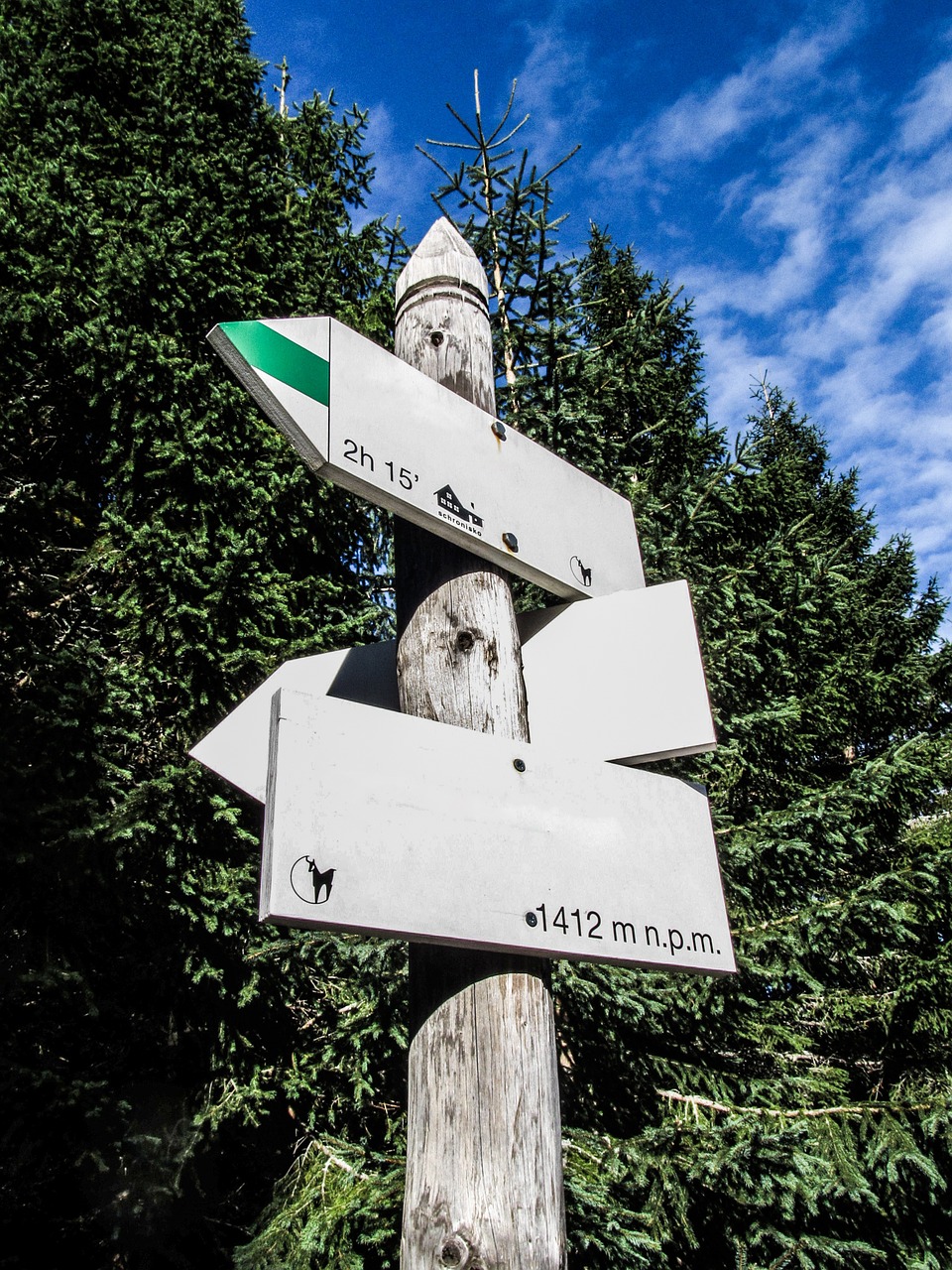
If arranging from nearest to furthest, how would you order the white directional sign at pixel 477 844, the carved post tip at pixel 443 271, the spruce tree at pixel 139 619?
the white directional sign at pixel 477 844, the carved post tip at pixel 443 271, the spruce tree at pixel 139 619

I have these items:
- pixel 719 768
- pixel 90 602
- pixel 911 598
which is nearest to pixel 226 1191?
pixel 90 602

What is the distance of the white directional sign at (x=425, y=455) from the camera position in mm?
1532

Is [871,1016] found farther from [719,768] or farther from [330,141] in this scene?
[330,141]

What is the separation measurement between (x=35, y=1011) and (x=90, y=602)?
2.31 m

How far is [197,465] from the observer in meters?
5.29

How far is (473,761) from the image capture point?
148 cm

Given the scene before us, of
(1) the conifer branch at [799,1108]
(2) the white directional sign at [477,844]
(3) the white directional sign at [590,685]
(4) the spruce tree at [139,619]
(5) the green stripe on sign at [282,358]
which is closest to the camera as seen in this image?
(2) the white directional sign at [477,844]

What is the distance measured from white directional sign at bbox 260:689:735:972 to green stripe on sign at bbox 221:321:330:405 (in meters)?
0.62

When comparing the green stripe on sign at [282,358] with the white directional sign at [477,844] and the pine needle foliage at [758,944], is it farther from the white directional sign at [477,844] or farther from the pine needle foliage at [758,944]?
the pine needle foliage at [758,944]

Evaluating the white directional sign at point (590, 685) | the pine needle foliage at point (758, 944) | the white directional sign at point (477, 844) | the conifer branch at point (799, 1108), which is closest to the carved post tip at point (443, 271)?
the white directional sign at point (590, 685)

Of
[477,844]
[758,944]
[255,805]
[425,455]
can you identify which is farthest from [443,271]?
[758,944]

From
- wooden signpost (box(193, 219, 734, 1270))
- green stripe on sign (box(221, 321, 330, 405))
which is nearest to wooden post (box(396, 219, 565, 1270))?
wooden signpost (box(193, 219, 734, 1270))

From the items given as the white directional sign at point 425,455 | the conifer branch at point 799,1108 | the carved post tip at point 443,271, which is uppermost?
the carved post tip at point 443,271

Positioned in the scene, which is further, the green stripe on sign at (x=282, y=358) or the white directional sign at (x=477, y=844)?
the green stripe on sign at (x=282, y=358)
